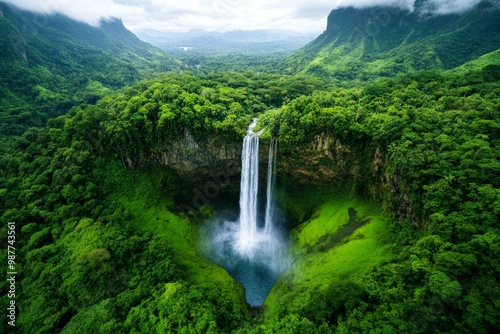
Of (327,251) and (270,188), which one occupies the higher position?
(270,188)

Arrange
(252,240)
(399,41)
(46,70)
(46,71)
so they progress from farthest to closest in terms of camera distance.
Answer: (399,41), (46,70), (46,71), (252,240)

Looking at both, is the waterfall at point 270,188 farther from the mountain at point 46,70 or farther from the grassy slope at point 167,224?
the mountain at point 46,70

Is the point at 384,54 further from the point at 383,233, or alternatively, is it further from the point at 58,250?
the point at 58,250

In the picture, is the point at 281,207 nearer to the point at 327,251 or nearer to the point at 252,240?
the point at 252,240

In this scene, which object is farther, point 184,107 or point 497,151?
point 184,107

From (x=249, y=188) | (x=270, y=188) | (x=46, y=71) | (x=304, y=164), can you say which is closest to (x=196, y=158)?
(x=249, y=188)

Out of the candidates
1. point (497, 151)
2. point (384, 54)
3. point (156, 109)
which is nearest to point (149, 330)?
point (156, 109)
